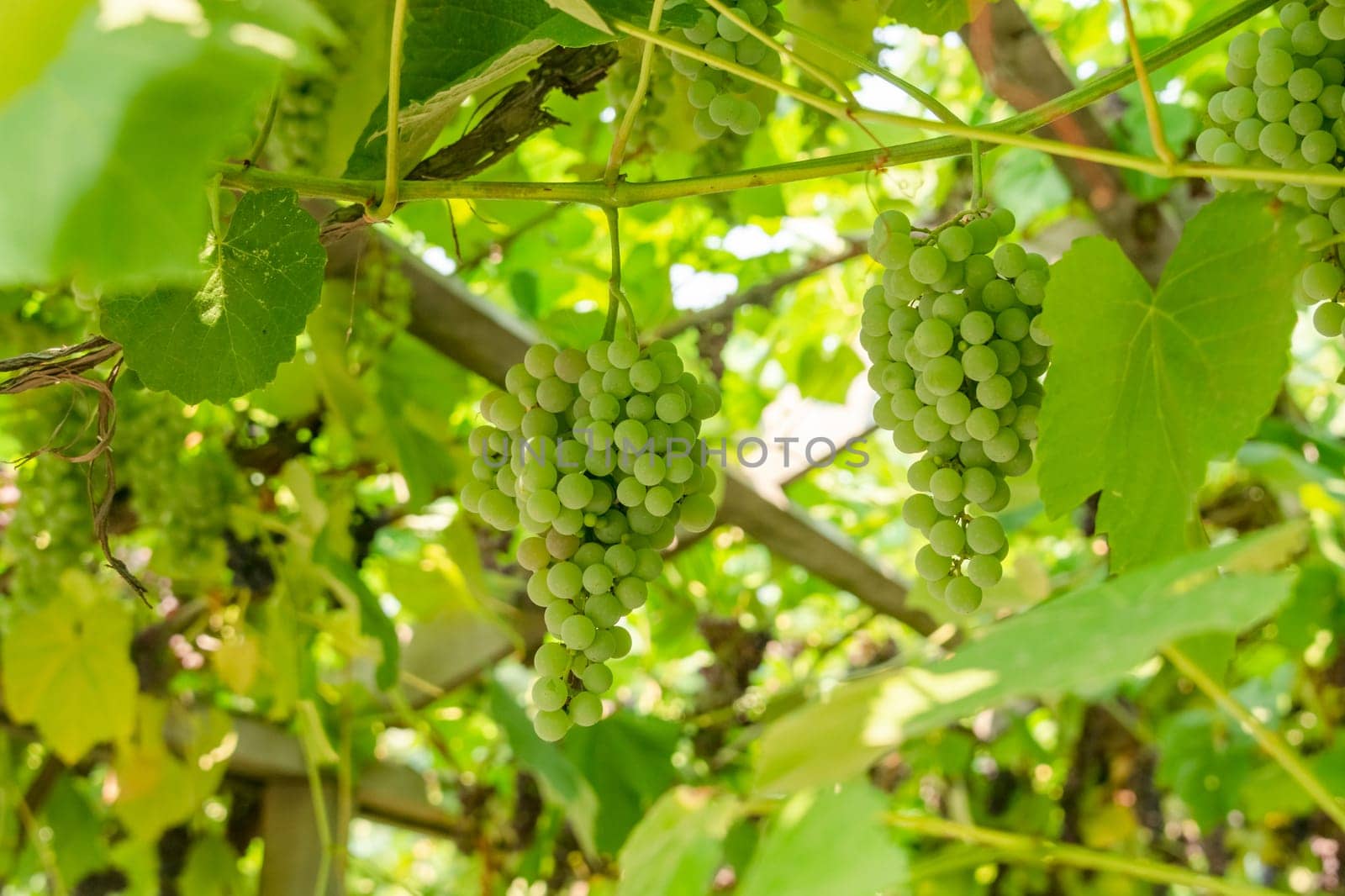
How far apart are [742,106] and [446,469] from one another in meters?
0.86

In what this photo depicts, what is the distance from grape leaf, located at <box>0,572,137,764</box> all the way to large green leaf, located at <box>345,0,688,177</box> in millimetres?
1030

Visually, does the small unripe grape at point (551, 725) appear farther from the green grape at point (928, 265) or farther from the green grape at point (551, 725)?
the green grape at point (928, 265)

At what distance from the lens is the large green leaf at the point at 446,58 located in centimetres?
66

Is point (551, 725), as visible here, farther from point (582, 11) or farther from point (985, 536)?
point (582, 11)

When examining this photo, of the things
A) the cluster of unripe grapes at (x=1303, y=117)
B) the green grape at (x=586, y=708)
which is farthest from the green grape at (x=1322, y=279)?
the green grape at (x=586, y=708)

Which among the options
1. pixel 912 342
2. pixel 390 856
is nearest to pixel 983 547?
pixel 912 342

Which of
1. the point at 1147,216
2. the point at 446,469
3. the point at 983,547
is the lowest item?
the point at 983,547

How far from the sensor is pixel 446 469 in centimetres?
141

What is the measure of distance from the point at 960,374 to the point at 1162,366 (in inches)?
6.1

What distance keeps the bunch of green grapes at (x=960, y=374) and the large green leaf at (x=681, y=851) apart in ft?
0.54

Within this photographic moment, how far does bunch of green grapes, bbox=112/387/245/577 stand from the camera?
49.6 inches

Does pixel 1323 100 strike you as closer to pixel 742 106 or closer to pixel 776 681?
pixel 742 106

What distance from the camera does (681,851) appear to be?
0.54 m

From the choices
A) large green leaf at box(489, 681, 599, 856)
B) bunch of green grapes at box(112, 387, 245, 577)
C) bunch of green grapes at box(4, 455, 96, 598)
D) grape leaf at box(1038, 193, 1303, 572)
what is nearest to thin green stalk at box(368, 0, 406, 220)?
grape leaf at box(1038, 193, 1303, 572)
